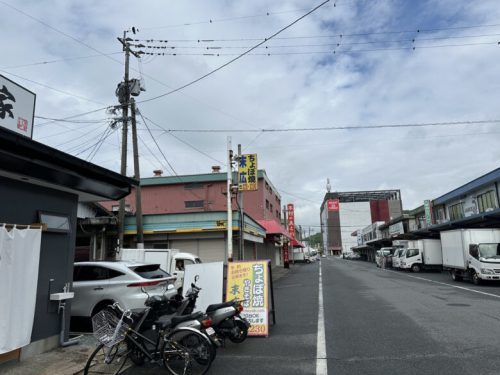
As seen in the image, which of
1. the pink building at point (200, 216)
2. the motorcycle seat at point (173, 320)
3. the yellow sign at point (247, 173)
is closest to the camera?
the motorcycle seat at point (173, 320)

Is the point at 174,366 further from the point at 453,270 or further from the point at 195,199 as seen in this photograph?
the point at 195,199

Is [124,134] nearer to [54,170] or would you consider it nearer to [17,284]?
[54,170]

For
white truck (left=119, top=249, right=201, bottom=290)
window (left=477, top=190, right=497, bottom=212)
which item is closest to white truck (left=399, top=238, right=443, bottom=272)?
window (left=477, top=190, right=497, bottom=212)

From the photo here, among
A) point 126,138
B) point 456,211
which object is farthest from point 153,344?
point 456,211

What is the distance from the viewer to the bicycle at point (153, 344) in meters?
5.63

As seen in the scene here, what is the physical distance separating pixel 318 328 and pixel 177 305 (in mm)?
3737

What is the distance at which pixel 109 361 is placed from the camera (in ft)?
18.9

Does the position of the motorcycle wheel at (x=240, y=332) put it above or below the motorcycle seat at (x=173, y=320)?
below

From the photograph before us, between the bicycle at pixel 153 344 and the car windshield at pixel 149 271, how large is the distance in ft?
12.2

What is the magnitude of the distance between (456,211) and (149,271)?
32751mm

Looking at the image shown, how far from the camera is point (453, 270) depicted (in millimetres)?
22219

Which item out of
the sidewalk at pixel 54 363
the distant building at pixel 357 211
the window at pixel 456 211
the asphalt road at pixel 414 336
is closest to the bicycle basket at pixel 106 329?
the sidewalk at pixel 54 363

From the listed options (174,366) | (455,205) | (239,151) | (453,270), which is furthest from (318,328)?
(455,205)

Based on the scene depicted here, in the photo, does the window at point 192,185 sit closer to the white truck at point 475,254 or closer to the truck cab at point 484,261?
the white truck at point 475,254
